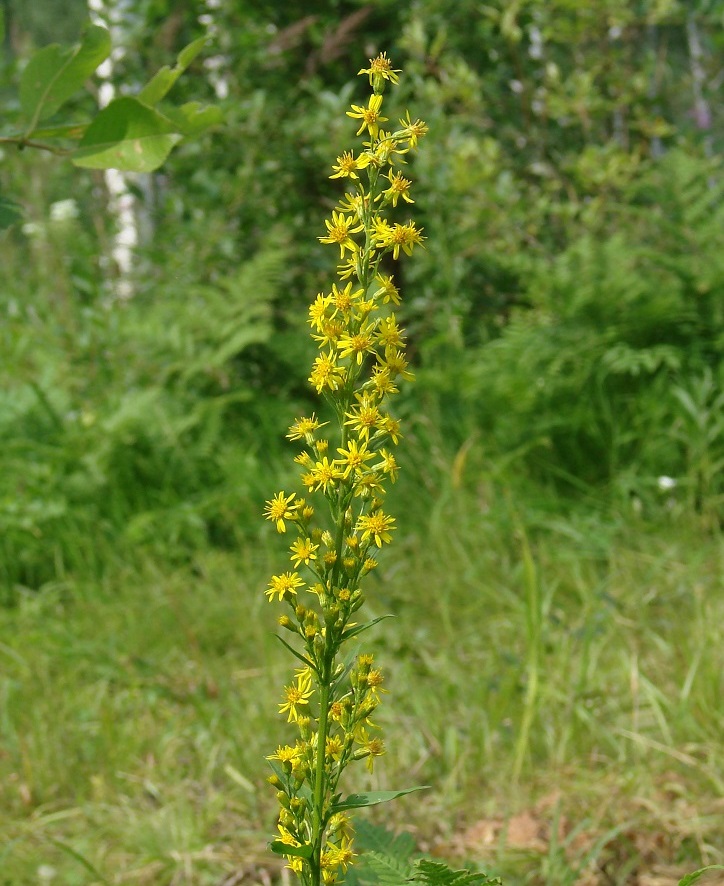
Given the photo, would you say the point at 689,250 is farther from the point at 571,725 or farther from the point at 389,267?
the point at 571,725

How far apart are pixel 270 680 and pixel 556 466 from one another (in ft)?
4.78

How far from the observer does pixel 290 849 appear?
1.02 m

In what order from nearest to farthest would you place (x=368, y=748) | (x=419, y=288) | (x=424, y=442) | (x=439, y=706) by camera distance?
(x=368, y=748), (x=439, y=706), (x=424, y=442), (x=419, y=288)

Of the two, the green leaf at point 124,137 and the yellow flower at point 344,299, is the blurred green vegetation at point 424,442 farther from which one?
the green leaf at point 124,137

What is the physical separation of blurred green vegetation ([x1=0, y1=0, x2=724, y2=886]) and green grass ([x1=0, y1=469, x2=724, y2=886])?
0.5 inches

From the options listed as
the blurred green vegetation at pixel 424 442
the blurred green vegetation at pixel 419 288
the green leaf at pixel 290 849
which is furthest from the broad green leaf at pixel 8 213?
the blurred green vegetation at pixel 419 288

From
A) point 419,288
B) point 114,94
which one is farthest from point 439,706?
point 114,94

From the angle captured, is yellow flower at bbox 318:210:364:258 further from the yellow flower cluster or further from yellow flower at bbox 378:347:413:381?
yellow flower at bbox 378:347:413:381

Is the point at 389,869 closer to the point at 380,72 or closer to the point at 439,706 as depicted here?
the point at 380,72

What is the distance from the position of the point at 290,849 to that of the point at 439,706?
152 centimetres

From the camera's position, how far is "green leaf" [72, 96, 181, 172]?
1171mm

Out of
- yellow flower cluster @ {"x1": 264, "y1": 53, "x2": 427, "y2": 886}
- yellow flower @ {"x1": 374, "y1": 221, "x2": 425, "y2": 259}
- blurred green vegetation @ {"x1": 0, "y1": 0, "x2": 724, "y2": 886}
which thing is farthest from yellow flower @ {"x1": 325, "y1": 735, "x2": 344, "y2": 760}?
blurred green vegetation @ {"x1": 0, "y1": 0, "x2": 724, "y2": 886}

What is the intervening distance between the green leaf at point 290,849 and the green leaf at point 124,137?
0.71m

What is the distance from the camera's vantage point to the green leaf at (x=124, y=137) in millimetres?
1171
